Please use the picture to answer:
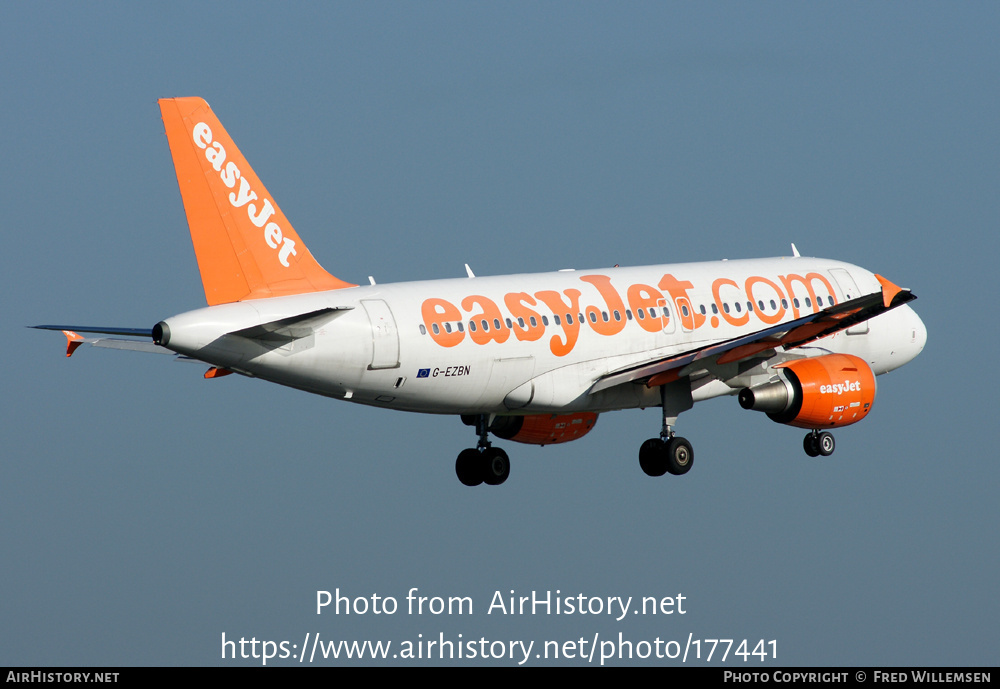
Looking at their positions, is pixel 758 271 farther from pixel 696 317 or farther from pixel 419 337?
pixel 419 337

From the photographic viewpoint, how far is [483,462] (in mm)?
52844

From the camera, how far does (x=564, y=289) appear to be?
49.3 m

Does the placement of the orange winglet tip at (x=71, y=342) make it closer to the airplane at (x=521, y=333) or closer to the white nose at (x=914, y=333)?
the airplane at (x=521, y=333)

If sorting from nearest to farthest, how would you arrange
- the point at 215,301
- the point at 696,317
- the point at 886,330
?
the point at 215,301 < the point at 696,317 < the point at 886,330

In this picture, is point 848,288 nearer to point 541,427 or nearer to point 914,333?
point 914,333

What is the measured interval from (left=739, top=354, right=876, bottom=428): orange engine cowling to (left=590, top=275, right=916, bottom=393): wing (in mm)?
1064

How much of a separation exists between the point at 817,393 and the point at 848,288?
6.84 meters

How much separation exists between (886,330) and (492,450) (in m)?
13.7

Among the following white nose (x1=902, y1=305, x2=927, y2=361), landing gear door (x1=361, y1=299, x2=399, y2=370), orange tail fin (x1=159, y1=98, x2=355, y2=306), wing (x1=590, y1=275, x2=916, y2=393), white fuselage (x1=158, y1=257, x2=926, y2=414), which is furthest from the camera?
white nose (x1=902, y1=305, x2=927, y2=361)

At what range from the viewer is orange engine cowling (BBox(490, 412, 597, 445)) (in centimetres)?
5300

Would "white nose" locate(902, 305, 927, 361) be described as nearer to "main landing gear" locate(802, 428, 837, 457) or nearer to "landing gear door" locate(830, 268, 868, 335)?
"landing gear door" locate(830, 268, 868, 335)

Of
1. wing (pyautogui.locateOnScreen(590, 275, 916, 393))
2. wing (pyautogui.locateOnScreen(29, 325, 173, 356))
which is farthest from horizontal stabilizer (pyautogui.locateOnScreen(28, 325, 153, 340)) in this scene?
wing (pyautogui.locateOnScreen(590, 275, 916, 393))

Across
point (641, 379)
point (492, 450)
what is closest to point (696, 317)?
point (641, 379)

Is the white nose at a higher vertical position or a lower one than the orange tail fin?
higher
